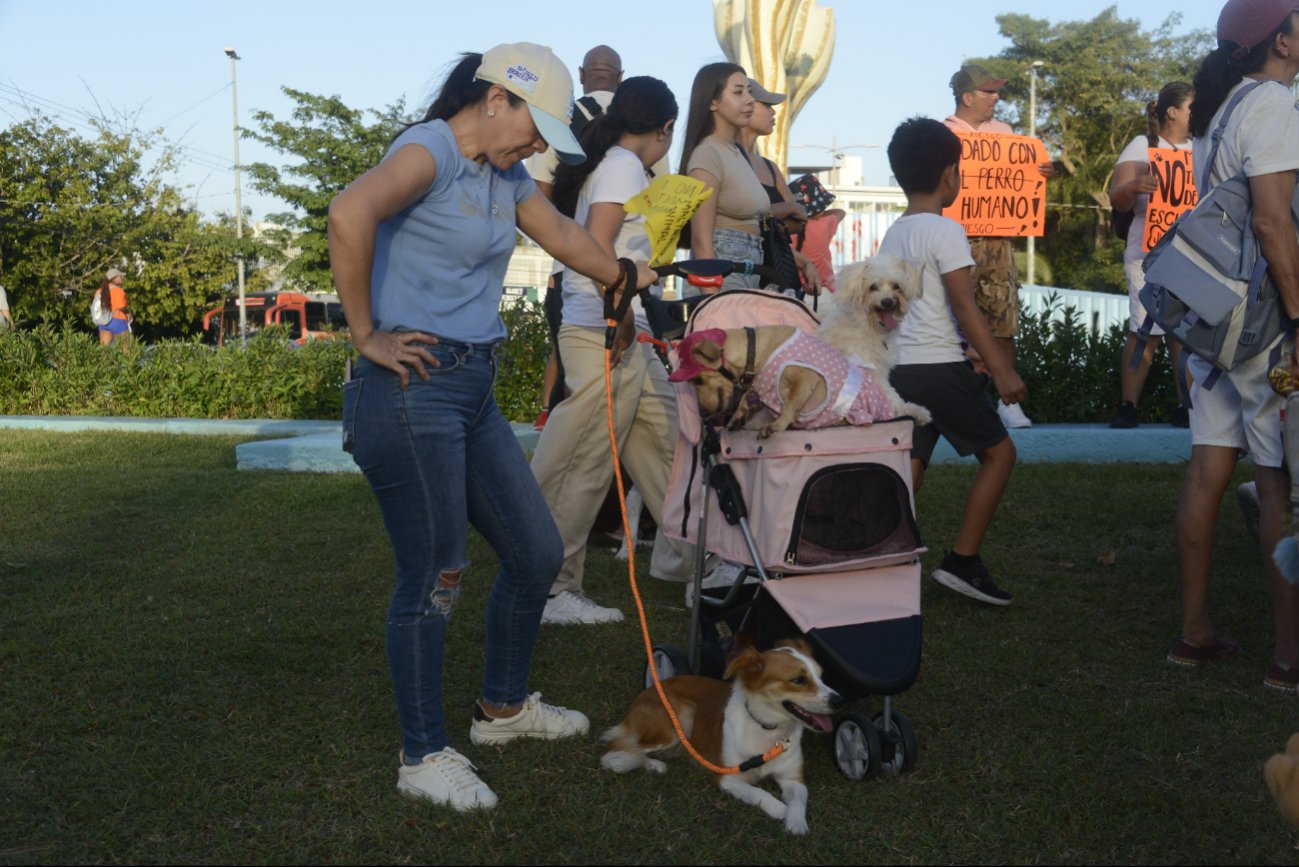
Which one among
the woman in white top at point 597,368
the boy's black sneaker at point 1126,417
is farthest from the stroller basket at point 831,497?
the boy's black sneaker at point 1126,417

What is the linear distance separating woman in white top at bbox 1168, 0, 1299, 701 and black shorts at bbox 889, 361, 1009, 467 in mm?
879

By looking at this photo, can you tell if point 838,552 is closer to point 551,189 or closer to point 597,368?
point 597,368

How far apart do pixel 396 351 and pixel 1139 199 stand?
21.2 ft

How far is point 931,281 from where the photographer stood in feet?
16.6

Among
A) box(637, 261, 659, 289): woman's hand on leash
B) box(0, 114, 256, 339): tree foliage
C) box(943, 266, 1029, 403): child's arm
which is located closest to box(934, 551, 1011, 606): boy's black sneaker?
→ box(943, 266, 1029, 403): child's arm

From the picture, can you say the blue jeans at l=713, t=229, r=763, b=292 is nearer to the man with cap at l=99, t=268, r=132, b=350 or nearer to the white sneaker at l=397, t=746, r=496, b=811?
the white sneaker at l=397, t=746, r=496, b=811

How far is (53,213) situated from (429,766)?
82.2 feet

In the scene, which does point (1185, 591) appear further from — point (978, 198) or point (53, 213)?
point (53, 213)

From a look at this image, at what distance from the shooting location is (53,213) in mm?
25016

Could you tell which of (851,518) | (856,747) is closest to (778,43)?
(851,518)

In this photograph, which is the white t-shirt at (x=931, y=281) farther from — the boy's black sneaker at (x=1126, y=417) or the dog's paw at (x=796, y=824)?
the boy's black sneaker at (x=1126, y=417)

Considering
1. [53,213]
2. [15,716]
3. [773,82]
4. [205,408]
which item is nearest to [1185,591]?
[15,716]

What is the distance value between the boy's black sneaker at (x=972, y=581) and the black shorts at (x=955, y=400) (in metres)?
0.49

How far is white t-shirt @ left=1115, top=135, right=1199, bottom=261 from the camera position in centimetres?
813
